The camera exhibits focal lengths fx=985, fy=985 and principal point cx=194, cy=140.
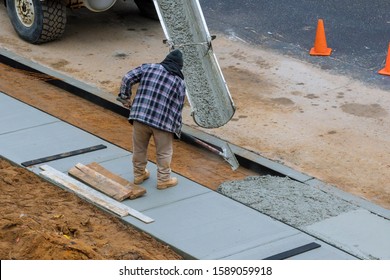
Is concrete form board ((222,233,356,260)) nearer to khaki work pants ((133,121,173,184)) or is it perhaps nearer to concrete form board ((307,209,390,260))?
concrete form board ((307,209,390,260))

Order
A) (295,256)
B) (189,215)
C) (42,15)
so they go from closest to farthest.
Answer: (295,256)
(189,215)
(42,15)

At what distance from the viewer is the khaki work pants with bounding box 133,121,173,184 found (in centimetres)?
1040

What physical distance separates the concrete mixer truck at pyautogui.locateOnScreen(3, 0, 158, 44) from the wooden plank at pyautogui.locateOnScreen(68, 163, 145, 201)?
200 inches

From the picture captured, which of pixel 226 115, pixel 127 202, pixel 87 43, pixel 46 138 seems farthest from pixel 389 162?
pixel 87 43

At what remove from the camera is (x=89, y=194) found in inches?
410

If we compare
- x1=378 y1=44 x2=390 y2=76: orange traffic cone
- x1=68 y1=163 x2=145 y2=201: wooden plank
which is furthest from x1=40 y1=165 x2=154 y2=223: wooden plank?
x1=378 y1=44 x2=390 y2=76: orange traffic cone

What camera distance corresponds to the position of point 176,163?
11555mm

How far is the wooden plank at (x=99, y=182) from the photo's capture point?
10.3 metres

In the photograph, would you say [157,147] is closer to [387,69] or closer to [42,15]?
[387,69]

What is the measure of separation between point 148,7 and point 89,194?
776cm

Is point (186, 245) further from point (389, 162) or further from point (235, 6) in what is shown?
point (235, 6)

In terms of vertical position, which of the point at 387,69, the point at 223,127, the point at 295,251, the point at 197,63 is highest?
the point at 197,63

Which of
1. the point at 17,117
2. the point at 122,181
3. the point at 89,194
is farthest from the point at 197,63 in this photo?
the point at 89,194

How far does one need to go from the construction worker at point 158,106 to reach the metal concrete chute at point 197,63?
158cm
